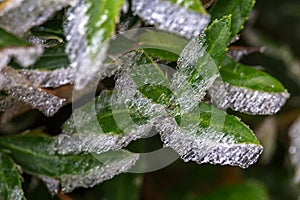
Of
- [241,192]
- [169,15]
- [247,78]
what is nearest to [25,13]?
[169,15]

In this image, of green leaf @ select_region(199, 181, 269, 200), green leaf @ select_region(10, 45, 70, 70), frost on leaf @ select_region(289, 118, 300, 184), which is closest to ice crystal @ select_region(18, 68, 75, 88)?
green leaf @ select_region(10, 45, 70, 70)

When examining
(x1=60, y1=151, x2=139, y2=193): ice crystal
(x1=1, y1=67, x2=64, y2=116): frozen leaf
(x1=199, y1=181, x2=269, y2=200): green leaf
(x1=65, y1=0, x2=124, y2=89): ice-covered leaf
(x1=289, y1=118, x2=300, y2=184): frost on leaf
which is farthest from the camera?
(x1=199, y1=181, x2=269, y2=200): green leaf

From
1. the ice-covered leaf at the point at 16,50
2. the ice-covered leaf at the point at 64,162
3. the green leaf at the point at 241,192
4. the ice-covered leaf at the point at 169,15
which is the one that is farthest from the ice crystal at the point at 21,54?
the green leaf at the point at 241,192

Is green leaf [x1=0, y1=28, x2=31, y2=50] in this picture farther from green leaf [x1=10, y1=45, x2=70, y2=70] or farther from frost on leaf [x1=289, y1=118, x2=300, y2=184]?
frost on leaf [x1=289, y1=118, x2=300, y2=184]

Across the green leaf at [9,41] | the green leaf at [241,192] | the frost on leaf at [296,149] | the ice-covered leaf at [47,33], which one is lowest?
the green leaf at [241,192]

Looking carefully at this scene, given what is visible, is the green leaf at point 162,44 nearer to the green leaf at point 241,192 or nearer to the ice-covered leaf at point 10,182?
the ice-covered leaf at point 10,182

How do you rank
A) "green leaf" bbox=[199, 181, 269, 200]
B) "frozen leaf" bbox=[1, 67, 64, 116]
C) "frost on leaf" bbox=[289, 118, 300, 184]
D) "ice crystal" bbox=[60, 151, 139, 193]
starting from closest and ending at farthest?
1. "frozen leaf" bbox=[1, 67, 64, 116]
2. "ice crystal" bbox=[60, 151, 139, 193]
3. "frost on leaf" bbox=[289, 118, 300, 184]
4. "green leaf" bbox=[199, 181, 269, 200]

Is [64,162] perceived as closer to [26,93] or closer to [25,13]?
[26,93]

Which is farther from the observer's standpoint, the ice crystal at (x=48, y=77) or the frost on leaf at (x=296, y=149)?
the frost on leaf at (x=296, y=149)
